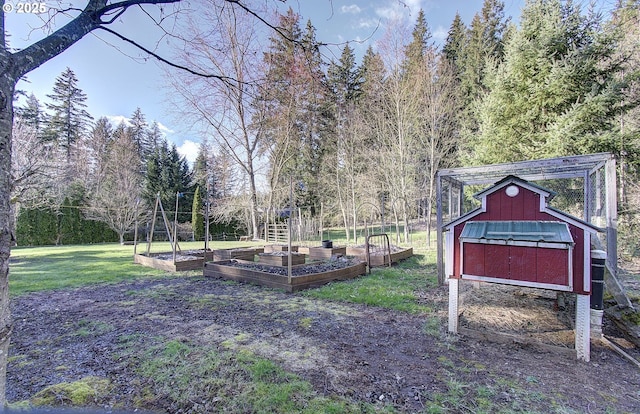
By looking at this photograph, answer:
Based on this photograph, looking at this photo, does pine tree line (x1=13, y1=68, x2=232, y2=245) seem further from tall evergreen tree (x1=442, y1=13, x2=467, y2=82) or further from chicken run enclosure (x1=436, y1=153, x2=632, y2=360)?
tall evergreen tree (x1=442, y1=13, x2=467, y2=82)

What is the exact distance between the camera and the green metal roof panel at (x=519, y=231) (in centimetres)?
289

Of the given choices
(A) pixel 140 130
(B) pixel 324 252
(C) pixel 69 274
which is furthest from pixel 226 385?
(A) pixel 140 130

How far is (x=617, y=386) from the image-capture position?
2361mm

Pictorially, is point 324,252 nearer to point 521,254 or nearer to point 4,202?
point 521,254

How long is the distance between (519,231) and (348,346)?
2.21 m

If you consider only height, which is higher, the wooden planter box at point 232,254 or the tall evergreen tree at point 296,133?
the tall evergreen tree at point 296,133

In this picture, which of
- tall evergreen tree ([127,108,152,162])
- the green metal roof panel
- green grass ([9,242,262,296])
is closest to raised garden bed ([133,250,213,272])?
green grass ([9,242,262,296])

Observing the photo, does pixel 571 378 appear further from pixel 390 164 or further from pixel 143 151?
pixel 143 151

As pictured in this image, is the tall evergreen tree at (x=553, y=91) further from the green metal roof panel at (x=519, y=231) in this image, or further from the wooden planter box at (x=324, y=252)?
the green metal roof panel at (x=519, y=231)

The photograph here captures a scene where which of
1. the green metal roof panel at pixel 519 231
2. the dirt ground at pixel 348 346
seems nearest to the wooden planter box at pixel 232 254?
the dirt ground at pixel 348 346

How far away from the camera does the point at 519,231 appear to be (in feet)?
10.2

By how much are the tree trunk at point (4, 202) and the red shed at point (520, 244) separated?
144 inches

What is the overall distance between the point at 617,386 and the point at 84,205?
2202 cm

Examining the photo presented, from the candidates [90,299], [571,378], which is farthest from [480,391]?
[90,299]
